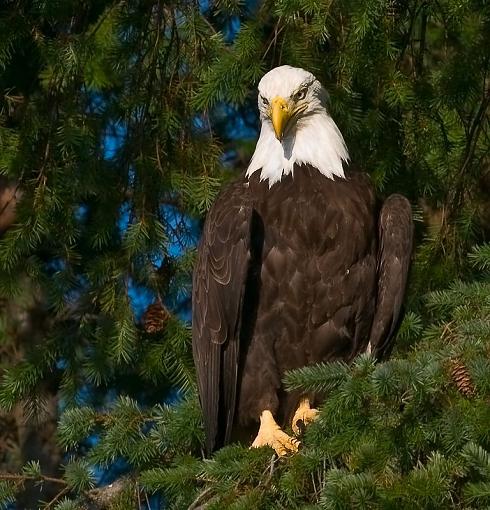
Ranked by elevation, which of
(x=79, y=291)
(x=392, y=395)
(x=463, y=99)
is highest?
(x=463, y=99)

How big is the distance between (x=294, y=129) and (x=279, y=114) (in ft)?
1.09

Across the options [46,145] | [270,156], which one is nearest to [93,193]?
[46,145]

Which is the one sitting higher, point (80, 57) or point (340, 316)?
point (80, 57)

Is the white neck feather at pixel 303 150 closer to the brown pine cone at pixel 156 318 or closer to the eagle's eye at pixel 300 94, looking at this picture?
the eagle's eye at pixel 300 94

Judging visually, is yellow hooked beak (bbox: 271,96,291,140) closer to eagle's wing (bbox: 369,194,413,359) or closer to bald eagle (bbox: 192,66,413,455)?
bald eagle (bbox: 192,66,413,455)

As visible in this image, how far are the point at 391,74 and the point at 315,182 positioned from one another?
0.66 m

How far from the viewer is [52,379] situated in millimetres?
6309

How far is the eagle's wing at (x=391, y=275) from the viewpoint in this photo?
5.30 meters

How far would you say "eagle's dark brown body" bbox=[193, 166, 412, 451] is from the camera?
5262 millimetres

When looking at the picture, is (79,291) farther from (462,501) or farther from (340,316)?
(462,501)

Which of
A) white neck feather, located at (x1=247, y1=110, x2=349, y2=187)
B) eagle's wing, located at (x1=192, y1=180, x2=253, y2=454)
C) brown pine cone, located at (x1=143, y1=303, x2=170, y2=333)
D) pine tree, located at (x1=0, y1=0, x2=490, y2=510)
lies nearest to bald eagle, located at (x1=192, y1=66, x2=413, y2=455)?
eagle's wing, located at (x1=192, y1=180, x2=253, y2=454)

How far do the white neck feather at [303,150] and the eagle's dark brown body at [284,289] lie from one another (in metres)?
0.18

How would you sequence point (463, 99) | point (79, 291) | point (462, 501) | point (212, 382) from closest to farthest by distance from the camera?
point (462, 501) < point (212, 382) < point (463, 99) < point (79, 291)

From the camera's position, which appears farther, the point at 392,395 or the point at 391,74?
the point at 391,74
